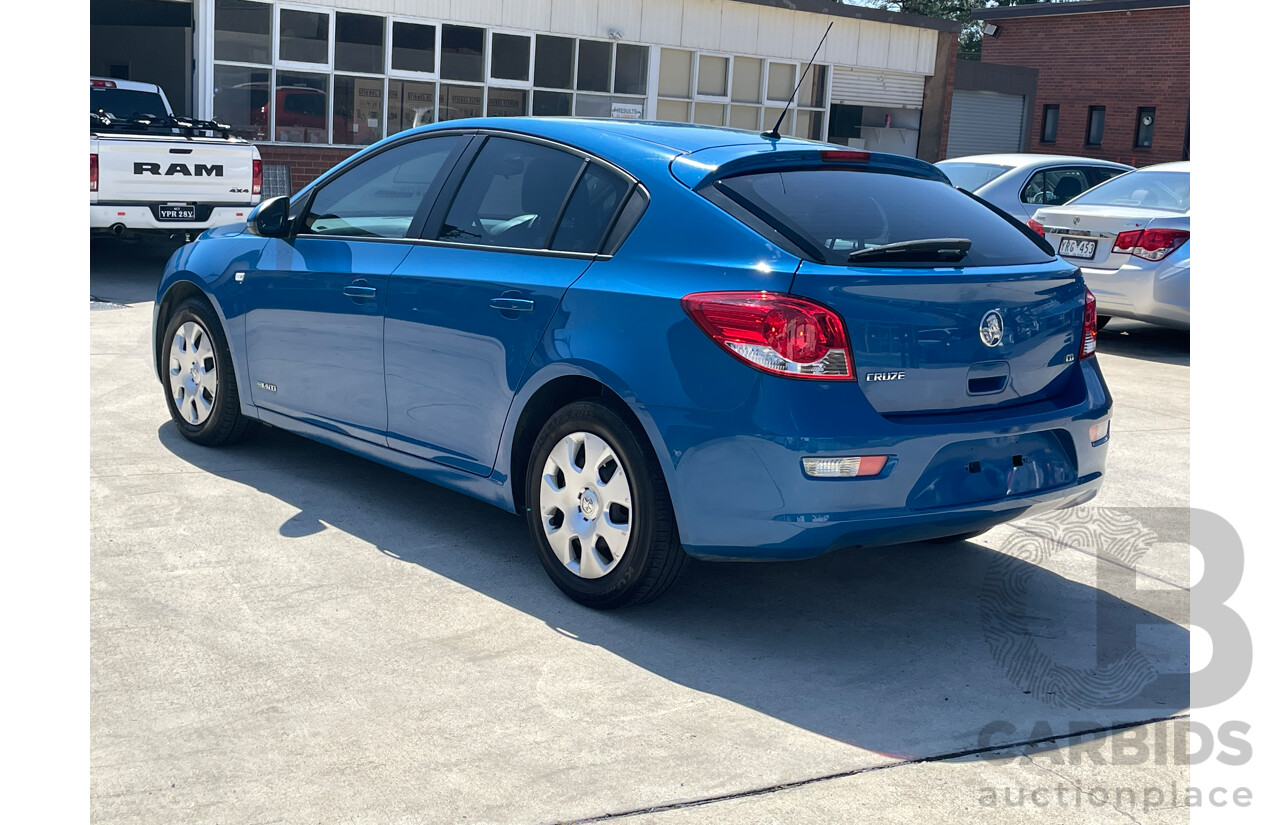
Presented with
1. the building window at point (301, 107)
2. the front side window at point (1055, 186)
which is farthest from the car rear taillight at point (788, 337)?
the building window at point (301, 107)

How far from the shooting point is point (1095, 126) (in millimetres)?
37531

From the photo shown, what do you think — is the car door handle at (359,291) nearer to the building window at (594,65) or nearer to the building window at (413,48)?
the building window at (413,48)

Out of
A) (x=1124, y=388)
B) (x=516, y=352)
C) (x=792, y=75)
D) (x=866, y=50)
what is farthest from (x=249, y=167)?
(x=866, y=50)

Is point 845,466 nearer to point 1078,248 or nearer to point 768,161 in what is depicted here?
point 768,161

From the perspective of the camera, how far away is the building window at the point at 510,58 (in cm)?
2178

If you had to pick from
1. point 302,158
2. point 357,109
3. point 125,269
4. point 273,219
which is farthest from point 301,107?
point 273,219

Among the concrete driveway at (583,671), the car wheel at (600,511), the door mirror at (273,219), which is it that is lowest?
the concrete driveway at (583,671)

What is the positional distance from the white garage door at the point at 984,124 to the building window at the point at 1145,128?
4.46 meters

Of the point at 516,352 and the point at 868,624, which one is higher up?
the point at 516,352

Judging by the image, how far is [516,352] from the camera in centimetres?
463

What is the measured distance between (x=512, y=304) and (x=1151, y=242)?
7.71m

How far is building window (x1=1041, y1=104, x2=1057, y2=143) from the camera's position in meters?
38.4
